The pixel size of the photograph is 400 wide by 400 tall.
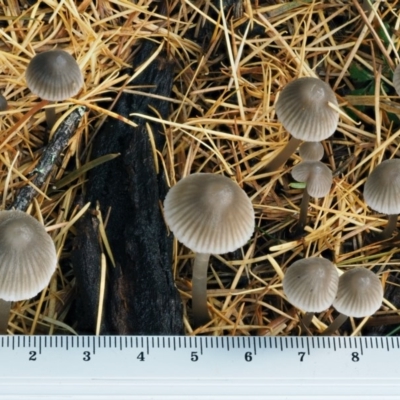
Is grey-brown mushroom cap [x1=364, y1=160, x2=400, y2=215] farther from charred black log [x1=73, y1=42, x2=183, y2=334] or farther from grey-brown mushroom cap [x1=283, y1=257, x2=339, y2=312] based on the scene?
charred black log [x1=73, y1=42, x2=183, y2=334]

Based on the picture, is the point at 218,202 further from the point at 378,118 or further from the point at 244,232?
the point at 378,118

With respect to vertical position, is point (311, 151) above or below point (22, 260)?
above

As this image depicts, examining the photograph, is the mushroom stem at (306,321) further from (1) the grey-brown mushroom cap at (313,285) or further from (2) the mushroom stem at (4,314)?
(2) the mushroom stem at (4,314)

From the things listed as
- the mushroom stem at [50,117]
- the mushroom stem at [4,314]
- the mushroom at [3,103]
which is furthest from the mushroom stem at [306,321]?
the mushroom at [3,103]

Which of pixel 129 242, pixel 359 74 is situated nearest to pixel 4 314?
pixel 129 242

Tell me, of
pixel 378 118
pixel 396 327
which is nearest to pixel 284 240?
pixel 396 327

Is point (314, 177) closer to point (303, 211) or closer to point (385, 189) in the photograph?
point (303, 211)
